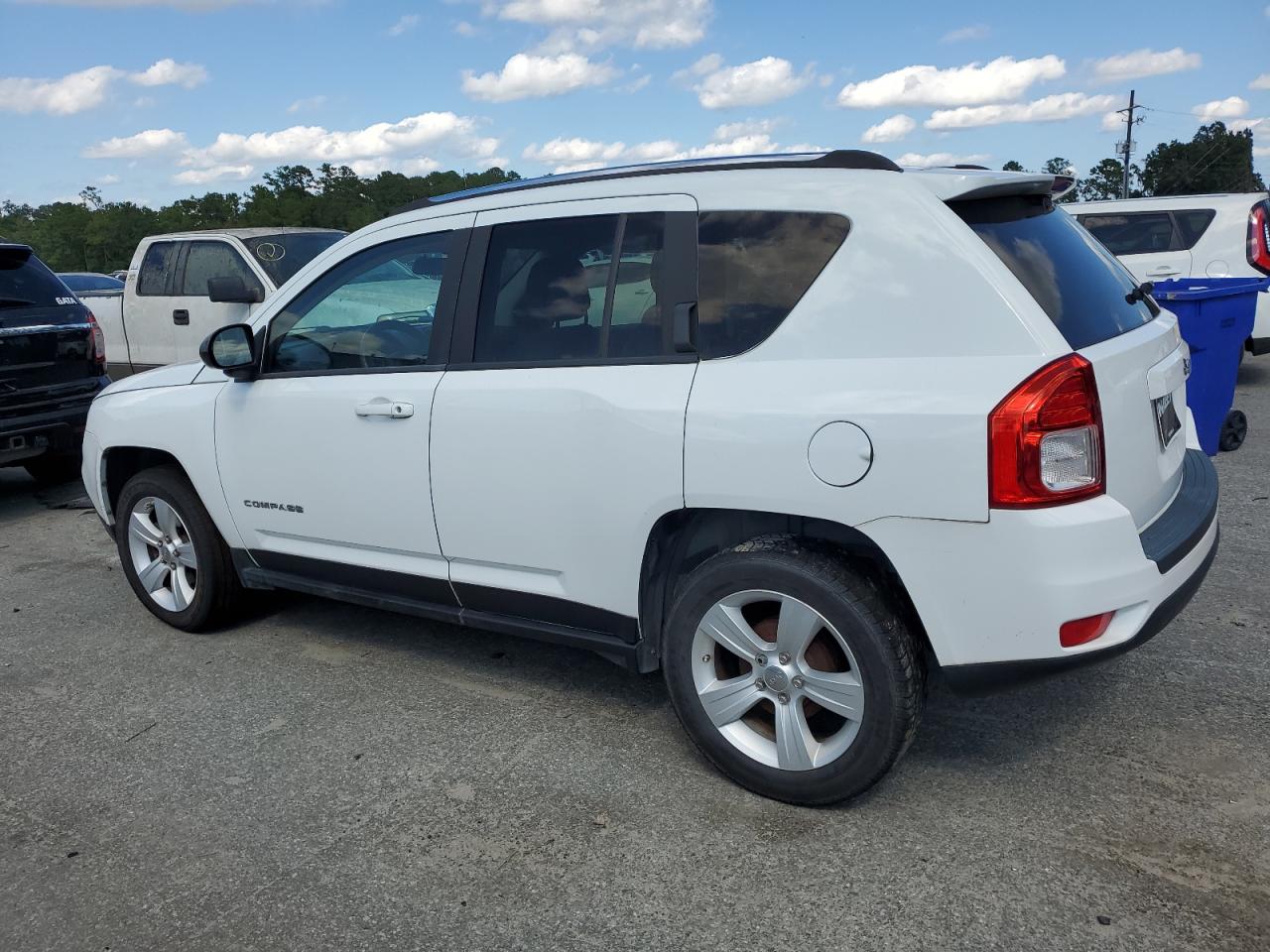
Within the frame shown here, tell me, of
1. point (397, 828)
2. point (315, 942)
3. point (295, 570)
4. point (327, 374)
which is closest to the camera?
point (315, 942)

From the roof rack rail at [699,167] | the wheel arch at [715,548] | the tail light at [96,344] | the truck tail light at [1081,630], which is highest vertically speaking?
the roof rack rail at [699,167]

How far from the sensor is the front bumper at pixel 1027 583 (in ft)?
8.74

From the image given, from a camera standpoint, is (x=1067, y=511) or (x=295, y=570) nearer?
(x=1067, y=511)

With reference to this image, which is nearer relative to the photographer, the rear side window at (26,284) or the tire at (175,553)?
the tire at (175,553)

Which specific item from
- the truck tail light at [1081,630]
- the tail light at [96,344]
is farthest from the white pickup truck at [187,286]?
the truck tail light at [1081,630]

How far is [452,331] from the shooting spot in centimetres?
373

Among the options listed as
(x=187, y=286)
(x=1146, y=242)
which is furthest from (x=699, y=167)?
(x=1146, y=242)

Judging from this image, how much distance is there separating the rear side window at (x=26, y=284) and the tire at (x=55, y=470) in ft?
4.58

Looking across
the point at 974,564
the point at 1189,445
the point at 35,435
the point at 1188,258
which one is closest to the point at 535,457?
the point at 974,564

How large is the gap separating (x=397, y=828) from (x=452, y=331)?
1.65 meters

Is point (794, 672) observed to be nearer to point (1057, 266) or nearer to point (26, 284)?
point (1057, 266)

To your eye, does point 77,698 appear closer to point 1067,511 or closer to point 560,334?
point 560,334

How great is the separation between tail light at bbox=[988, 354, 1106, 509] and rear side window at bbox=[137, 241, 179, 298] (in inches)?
383

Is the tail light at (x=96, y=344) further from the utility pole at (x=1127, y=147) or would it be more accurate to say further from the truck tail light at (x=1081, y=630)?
the utility pole at (x=1127, y=147)
